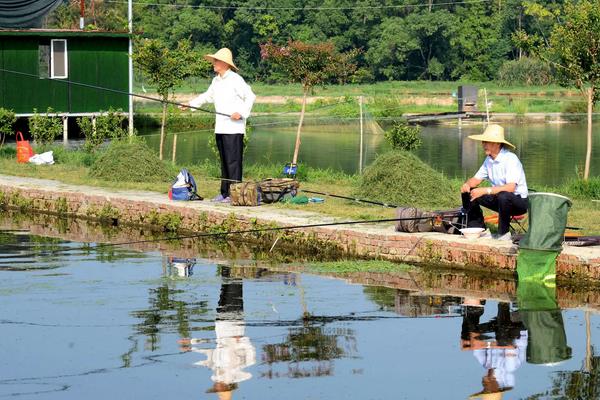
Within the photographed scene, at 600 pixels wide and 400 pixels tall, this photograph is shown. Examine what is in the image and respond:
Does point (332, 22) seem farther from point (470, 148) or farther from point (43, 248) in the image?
point (43, 248)

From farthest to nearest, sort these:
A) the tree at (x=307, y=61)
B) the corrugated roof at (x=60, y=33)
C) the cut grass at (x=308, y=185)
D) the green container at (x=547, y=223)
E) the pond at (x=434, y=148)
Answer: the corrugated roof at (x=60, y=33) → the pond at (x=434, y=148) → the tree at (x=307, y=61) → the cut grass at (x=308, y=185) → the green container at (x=547, y=223)

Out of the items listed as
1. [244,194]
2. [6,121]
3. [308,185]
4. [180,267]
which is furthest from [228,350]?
[6,121]

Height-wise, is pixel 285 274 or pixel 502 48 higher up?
pixel 502 48

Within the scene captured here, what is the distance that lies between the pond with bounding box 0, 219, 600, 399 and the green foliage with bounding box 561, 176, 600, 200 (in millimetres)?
6074

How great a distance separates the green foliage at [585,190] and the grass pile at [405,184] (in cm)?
266

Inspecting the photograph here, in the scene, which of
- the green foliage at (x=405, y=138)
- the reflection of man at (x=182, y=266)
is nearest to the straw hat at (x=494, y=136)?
the reflection of man at (x=182, y=266)

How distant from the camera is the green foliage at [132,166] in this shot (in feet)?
61.7

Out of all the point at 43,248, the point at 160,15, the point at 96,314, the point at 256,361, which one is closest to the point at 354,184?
the point at 43,248

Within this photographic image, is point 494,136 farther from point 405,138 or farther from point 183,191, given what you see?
point 405,138

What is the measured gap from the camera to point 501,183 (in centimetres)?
1231

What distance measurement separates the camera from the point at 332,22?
73.0 meters

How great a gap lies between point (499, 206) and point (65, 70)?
24149mm

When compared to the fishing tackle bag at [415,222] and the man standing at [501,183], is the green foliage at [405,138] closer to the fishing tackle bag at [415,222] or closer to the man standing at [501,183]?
the fishing tackle bag at [415,222]

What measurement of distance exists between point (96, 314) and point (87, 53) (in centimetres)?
2508
